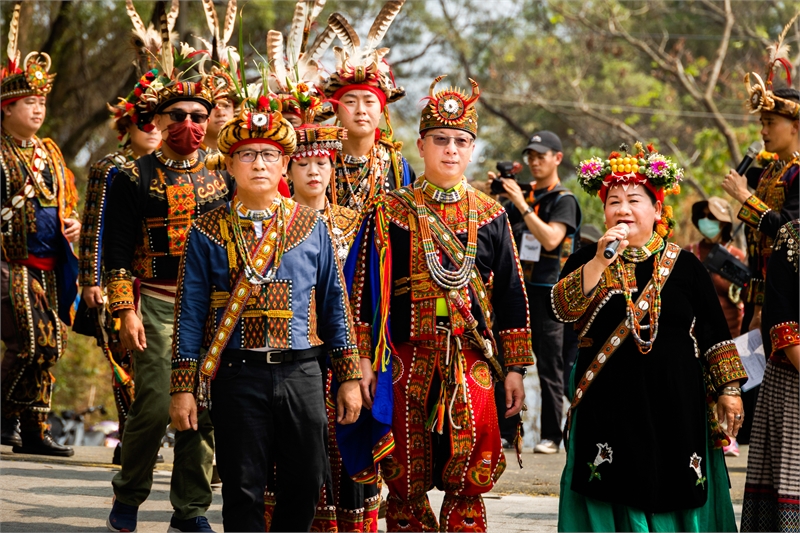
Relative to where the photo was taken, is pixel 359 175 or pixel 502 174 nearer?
pixel 359 175

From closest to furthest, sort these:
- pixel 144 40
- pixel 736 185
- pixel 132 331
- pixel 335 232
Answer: pixel 132 331
pixel 335 232
pixel 144 40
pixel 736 185

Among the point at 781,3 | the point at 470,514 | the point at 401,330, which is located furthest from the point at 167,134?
the point at 781,3

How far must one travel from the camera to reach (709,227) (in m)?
10.2

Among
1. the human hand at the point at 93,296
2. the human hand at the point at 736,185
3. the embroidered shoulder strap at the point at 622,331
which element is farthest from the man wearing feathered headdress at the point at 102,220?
the human hand at the point at 736,185

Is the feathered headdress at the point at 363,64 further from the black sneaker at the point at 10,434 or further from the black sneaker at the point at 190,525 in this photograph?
the black sneaker at the point at 10,434

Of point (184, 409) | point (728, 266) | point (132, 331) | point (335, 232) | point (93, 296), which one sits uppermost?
point (728, 266)

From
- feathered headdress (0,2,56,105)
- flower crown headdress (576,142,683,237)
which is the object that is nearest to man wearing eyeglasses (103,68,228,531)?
flower crown headdress (576,142,683,237)

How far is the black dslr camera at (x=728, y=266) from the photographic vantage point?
9.20 meters

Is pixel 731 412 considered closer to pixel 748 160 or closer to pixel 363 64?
pixel 363 64

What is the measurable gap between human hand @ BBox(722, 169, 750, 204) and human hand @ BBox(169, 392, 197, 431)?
4169mm

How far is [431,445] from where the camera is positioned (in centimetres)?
573

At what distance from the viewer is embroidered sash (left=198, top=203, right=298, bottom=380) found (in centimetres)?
512

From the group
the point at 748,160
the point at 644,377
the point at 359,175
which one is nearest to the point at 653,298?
the point at 644,377

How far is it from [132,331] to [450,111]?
6.62 feet
